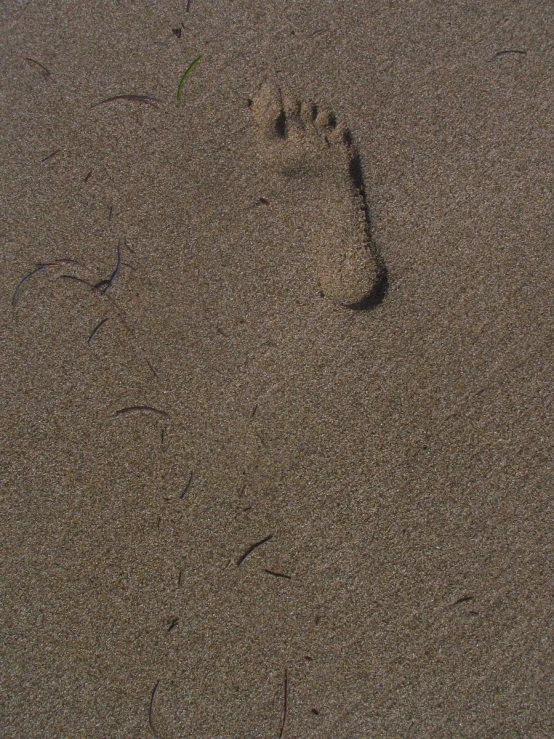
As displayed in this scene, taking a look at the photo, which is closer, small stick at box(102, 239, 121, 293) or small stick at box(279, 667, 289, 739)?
Answer: small stick at box(279, 667, 289, 739)

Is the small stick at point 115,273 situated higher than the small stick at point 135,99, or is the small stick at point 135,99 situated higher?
the small stick at point 135,99

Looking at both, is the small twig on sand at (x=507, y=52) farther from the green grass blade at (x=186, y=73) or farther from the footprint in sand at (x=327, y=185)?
the green grass blade at (x=186, y=73)

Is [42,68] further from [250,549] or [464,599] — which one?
[464,599]

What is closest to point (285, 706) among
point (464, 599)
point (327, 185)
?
point (464, 599)

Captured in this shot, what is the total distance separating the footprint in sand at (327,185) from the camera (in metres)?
1.48

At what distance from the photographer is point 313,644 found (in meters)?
1.39

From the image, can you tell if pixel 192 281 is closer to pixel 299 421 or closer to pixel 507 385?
pixel 299 421

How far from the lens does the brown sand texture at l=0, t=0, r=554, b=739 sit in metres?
1.39

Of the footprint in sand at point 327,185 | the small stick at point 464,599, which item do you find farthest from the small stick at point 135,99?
the small stick at point 464,599

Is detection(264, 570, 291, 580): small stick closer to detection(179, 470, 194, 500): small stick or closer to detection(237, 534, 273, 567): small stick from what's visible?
detection(237, 534, 273, 567): small stick

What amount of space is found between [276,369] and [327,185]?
0.48 meters

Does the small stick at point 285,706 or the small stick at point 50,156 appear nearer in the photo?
the small stick at point 285,706

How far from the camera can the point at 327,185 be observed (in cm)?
150

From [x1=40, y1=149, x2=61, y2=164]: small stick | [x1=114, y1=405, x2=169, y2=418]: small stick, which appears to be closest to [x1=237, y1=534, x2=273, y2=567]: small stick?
[x1=114, y1=405, x2=169, y2=418]: small stick
